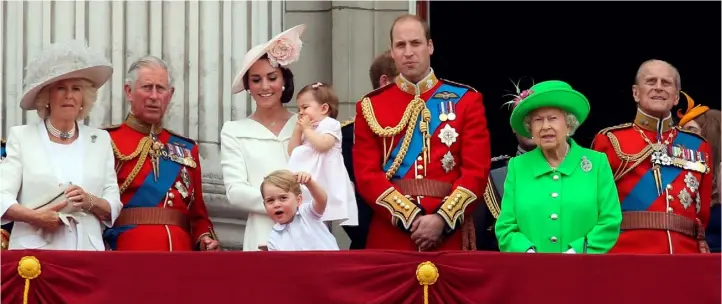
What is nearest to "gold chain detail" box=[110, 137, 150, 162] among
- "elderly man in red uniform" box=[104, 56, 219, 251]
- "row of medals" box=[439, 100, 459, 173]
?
"elderly man in red uniform" box=[104, 56, 219, 251]

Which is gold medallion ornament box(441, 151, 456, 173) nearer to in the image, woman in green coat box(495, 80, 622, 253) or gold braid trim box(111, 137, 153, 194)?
woman in green coat box(495, 80, 622, 253)

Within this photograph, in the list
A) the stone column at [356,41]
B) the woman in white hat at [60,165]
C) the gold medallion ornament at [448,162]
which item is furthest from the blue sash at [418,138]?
the stone column at [356,41]

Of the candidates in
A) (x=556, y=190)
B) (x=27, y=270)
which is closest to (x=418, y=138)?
(x=556, y=190)

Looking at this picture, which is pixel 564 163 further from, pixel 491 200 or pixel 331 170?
pixel 331 170

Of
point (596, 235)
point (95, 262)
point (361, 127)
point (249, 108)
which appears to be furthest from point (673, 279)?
point (249, 108)

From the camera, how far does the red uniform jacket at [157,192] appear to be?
8.16 metres

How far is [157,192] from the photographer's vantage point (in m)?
8.27

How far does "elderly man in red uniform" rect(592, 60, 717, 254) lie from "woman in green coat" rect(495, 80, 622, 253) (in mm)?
376

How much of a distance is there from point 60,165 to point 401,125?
1552 mm

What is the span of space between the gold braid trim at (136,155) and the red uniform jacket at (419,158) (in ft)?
3.30

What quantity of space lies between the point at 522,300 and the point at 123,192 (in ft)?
6.88

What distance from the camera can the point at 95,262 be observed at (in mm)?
7176

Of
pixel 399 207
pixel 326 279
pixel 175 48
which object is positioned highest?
pixel 175 48

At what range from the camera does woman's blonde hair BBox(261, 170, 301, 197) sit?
25.2 feet
